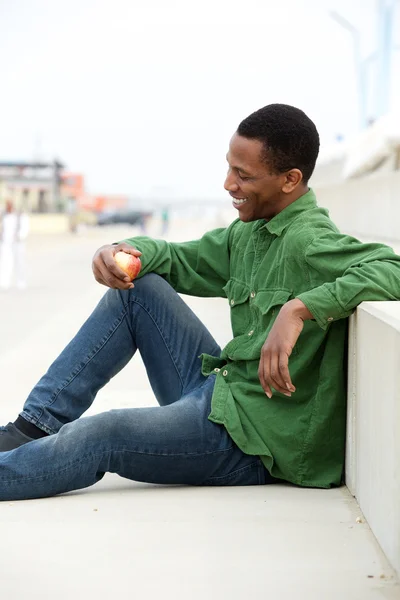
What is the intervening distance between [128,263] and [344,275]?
81 cm

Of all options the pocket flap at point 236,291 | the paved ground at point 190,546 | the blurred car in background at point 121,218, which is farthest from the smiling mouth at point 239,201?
the blurred car in background at point 121,218

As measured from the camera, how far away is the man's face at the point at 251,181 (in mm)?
3311

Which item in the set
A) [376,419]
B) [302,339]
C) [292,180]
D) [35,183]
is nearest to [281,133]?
[292,180]

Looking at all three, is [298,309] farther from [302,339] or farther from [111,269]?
[111,269]

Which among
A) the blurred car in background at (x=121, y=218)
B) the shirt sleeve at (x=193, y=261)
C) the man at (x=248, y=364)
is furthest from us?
the blurred car in background at (x=121, y=218)

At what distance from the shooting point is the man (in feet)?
10.3

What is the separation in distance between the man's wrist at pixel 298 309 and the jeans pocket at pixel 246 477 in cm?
58

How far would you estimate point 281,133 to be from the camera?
3289 millimetres

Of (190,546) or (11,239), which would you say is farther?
(11,239)

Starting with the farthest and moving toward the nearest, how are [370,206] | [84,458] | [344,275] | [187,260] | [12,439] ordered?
1. [370,206]
2. [187,260]
3. [12,439]
4. [84,458]
5. [344,275]

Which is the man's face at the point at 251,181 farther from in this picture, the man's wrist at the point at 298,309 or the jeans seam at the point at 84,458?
the jeans seam at the point at 84,458

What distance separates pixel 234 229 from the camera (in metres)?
3.70

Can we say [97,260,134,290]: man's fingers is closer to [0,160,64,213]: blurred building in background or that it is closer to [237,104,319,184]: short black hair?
[237,104,319,184]: short black hair

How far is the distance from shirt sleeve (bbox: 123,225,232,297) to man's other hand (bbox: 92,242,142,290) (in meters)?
0.06
